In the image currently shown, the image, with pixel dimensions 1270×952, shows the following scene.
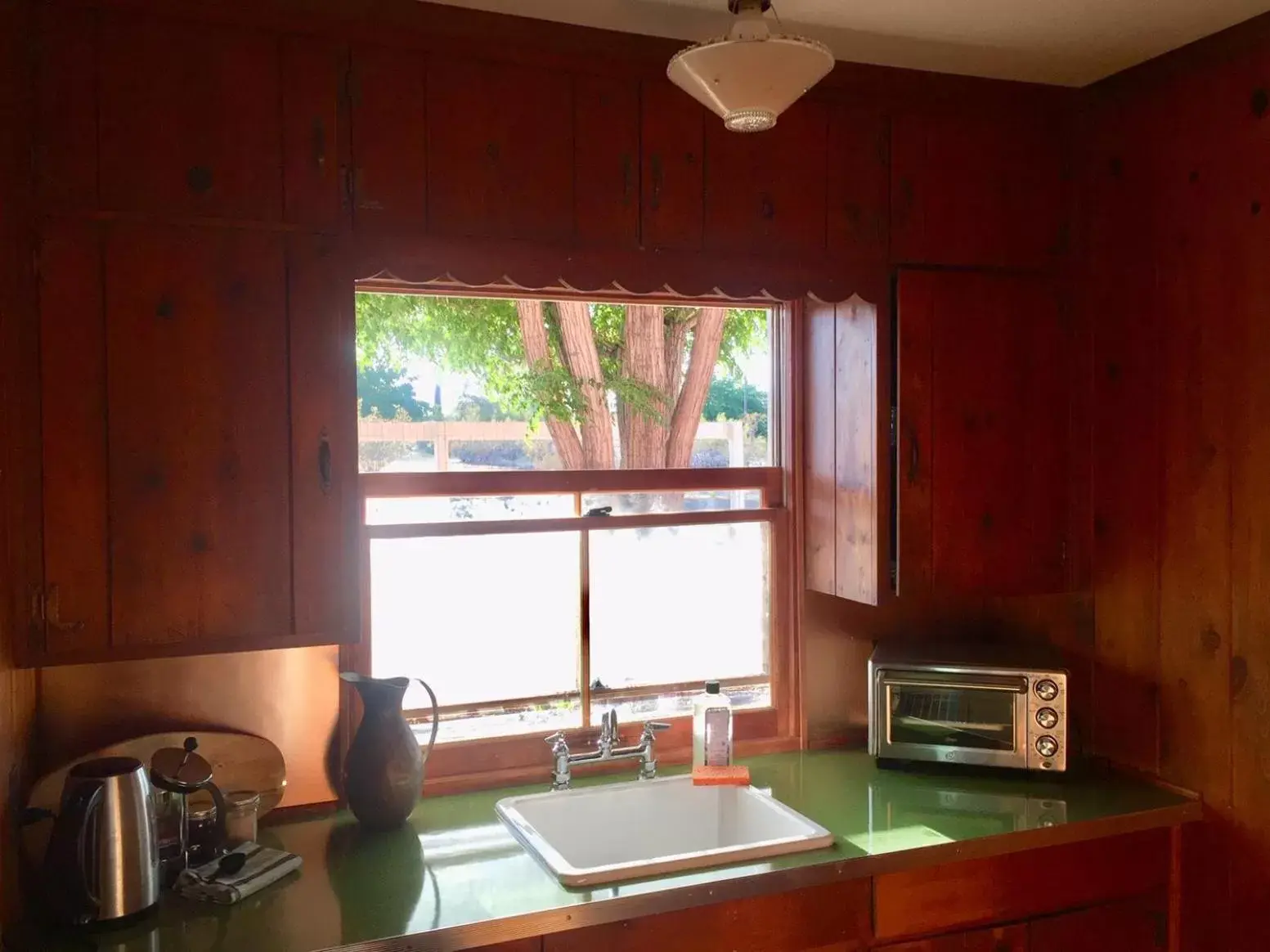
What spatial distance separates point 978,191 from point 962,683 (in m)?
1.12

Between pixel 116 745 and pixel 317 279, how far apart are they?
3.10ft

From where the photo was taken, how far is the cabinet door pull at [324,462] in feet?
6.08

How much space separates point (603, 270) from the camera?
6.72 feet

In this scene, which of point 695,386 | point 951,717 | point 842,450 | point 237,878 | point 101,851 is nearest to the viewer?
point 101,851

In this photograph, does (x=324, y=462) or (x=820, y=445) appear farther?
(x=820, y=445)

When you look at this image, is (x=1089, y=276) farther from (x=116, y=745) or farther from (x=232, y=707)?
(x=116, y=745)

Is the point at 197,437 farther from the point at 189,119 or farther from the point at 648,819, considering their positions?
the point at 648,819

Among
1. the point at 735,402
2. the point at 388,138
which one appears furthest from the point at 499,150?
the point at 735,402

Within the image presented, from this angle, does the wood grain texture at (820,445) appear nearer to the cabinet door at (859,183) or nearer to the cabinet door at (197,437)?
the cabinet door at (859,183)

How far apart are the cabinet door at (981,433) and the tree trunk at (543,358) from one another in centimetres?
75

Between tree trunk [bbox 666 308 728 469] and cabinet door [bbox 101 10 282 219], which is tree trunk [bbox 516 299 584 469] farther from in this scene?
cabinet door [bbox 101 10 282 219]

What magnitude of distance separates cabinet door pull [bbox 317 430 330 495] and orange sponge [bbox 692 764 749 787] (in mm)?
1043

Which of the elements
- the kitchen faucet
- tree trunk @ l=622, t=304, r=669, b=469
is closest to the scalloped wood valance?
tree trunk @ l=622, t=304, r=669, b=469

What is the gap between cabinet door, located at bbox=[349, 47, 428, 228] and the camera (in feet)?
6.15
